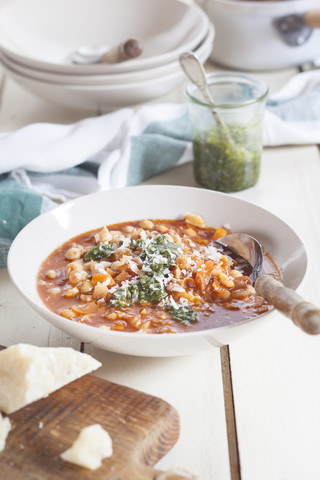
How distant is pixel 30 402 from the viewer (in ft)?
5.24

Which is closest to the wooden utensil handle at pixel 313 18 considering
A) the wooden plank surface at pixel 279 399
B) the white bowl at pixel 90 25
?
the white bowl at pixel 90 25

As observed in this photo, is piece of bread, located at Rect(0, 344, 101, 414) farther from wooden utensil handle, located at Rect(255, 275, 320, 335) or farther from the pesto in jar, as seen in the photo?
the pesto in jar

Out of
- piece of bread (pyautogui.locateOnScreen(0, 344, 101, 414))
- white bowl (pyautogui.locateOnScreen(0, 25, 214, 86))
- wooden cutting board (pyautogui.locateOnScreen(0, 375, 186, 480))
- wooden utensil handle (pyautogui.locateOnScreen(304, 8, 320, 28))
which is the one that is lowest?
white bowl (pyautogui.locateOnScreen(0, 25, 214, 86))

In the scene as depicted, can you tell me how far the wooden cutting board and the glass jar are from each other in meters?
1.35

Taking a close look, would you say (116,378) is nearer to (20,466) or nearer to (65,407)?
(65,407)

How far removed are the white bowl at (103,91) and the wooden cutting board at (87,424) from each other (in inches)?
70.4

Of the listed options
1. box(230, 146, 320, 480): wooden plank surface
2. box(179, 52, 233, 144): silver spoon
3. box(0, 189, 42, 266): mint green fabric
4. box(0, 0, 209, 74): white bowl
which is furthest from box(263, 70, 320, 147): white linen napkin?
box(0, 189, 42, 266): mint green fabric

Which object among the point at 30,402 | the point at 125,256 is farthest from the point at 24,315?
the point at 30,402

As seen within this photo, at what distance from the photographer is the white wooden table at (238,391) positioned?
1.63 meters

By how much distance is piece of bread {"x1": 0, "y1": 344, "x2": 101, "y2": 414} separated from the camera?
1573 mm

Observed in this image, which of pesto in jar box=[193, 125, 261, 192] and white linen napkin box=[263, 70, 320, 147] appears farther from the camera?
white linen napkin box=[263, 70, 320, 147]

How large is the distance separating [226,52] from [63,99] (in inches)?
45.5

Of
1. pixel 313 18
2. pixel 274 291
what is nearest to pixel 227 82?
pixel 313 18

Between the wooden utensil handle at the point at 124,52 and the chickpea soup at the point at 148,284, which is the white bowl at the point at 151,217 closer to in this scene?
the chickpea soup at the point at 148,284
